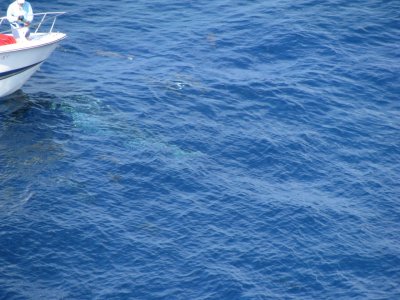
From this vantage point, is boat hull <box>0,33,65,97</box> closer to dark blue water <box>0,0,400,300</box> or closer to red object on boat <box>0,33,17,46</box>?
red object on boat <box>0,33,17,46</box>

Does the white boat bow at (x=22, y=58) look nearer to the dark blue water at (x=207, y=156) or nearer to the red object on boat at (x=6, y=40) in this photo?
the red object on boat at (x=6, y=40)

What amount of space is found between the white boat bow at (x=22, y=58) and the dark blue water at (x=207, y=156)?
5.27ft

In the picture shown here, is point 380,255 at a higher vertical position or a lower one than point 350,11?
lower

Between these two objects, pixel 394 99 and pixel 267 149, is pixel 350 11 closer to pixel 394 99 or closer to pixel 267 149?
pixel 394 99

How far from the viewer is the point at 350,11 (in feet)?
231

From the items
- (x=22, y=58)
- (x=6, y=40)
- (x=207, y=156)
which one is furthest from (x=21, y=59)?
(x=207, y=156)

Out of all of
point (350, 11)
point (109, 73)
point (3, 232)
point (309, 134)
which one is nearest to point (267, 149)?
point (309, 134)

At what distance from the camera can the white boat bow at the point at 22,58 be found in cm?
5031

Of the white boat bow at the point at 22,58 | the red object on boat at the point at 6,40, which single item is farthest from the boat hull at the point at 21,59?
the red object on boat at the point at 6,40

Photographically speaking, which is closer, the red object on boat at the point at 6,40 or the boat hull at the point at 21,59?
the boat hull at the point at 21,59

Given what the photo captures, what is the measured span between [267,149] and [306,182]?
4504 mm

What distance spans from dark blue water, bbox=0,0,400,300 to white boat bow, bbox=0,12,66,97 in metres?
1.61

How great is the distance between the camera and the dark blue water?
3938 cm

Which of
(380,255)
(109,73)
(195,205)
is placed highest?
(109,73)
